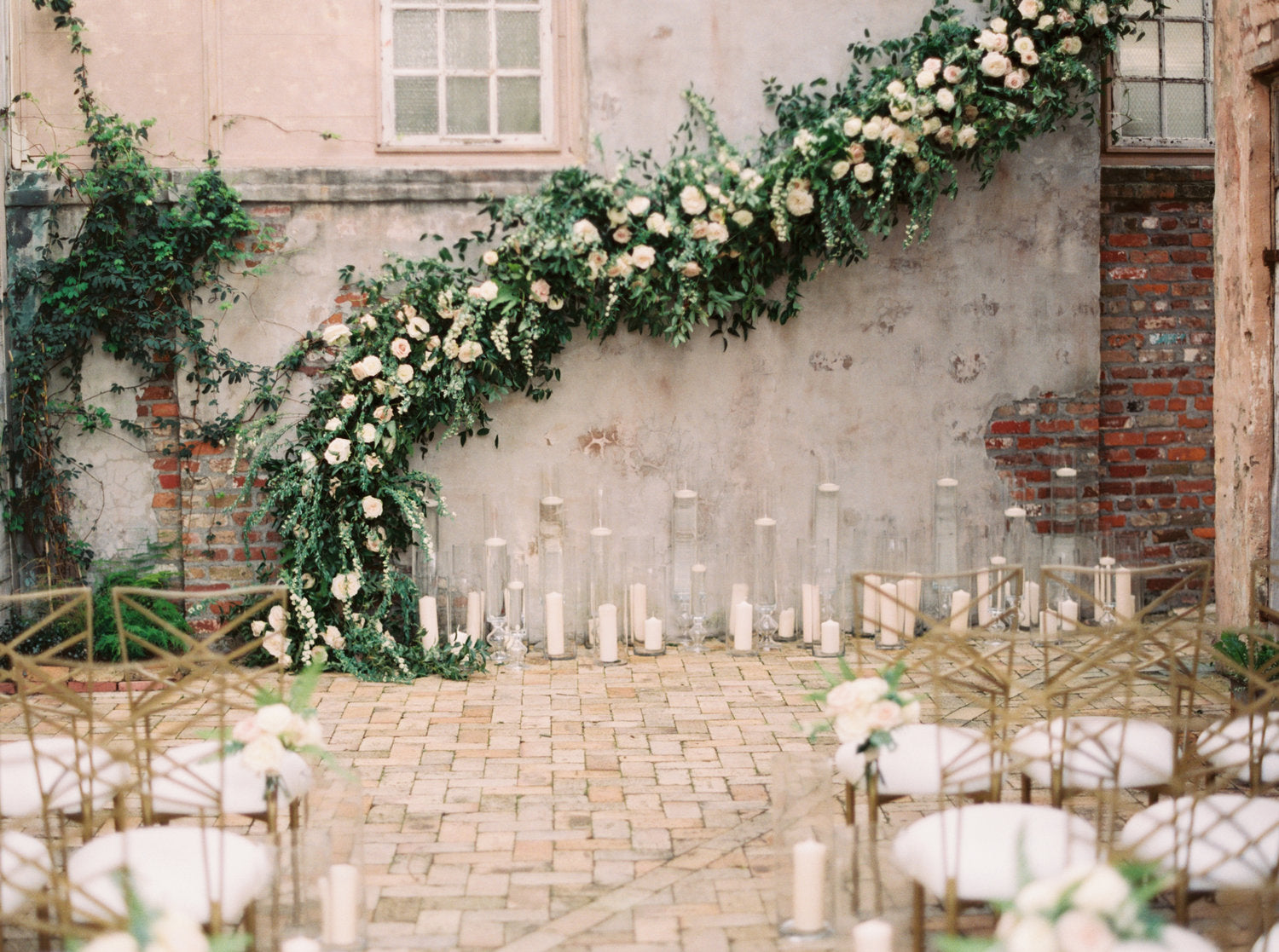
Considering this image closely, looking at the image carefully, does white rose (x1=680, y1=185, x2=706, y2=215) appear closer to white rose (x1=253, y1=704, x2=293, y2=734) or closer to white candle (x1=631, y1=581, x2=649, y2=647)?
white candle (x1=631, y1=581, x2=649, y2=647)

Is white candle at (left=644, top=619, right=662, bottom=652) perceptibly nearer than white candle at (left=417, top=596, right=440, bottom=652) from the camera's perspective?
No

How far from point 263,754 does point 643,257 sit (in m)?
3.59

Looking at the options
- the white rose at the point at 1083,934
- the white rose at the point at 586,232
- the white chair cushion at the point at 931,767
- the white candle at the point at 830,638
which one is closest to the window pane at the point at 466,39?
the white rose at the point at 586,232

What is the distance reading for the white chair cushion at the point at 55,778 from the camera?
337 cm

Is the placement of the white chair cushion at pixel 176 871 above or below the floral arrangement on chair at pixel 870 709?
below

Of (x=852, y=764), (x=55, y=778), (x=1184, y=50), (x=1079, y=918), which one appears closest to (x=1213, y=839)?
(x=852, y=764)

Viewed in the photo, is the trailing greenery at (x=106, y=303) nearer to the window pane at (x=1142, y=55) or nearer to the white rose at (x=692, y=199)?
the white rose at (x=692, y=199)

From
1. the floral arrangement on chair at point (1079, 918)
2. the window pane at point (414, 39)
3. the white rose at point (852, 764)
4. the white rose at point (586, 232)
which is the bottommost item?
the white rose at point (852, 764)

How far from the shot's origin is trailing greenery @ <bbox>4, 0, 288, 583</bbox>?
247 inches

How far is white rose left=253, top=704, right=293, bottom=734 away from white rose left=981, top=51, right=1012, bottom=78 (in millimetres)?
4595

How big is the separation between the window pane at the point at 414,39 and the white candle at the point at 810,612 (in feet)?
10.7

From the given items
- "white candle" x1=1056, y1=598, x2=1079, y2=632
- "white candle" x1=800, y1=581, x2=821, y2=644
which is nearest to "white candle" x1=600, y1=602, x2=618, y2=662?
"white candle" x1=800, y1=581, x2=821, y2=644

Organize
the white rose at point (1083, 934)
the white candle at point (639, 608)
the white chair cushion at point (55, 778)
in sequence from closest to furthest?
1. the white rose at point (1083, 934)
2. the white chair cushion at point (55, 778)
3. the white candle at point (639, 608)

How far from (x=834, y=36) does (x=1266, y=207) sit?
229 centimetres
